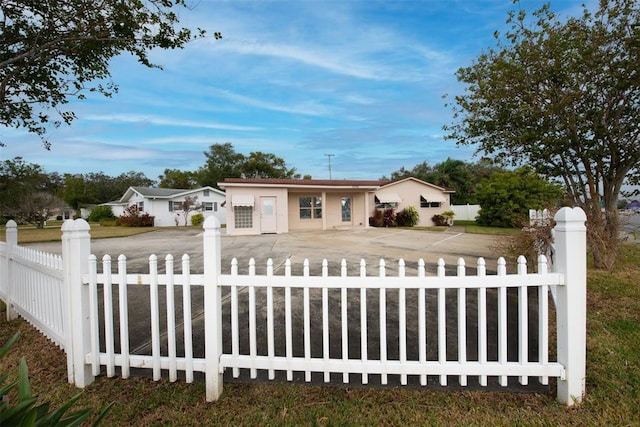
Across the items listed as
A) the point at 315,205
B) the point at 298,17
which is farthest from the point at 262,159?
the point at 298,17

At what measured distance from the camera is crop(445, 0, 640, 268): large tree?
5.16 m

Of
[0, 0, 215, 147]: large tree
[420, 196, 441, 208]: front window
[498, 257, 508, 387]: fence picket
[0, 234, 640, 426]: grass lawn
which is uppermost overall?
[0, 0, 215, 147]: large tree

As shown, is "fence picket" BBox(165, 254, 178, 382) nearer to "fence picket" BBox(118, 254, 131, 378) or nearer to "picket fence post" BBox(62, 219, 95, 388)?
"fence picket" BBox(118, 254, 131, 378)

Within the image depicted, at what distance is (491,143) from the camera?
261 inches

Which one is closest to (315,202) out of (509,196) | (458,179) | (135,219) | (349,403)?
(509,196)

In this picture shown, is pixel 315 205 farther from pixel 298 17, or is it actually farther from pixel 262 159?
pixel 262 159

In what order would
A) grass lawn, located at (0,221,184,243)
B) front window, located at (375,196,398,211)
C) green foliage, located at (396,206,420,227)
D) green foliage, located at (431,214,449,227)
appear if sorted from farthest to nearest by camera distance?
green foliage, located at (431,214,449,227) < front window, located at (375,196,398,211) < green foliage, located at (396,206,420,227) < grass lawn, located at (0,221,184,243)

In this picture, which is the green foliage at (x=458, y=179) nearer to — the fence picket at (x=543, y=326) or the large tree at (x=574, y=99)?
the large tree at (x=574, y=99)

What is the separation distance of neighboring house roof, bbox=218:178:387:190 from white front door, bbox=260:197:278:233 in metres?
0.87

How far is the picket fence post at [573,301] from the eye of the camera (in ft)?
6.97

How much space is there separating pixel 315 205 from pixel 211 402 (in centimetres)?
1719

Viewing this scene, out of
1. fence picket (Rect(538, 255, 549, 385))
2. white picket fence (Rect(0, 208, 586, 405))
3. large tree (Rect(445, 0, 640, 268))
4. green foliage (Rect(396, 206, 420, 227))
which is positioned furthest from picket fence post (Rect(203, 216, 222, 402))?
green foliage (Rect(396, 206, 420, 227))

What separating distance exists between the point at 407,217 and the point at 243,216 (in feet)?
37.7

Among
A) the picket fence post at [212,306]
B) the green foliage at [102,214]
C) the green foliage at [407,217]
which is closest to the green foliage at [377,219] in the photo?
the green foliage at [407,217]
